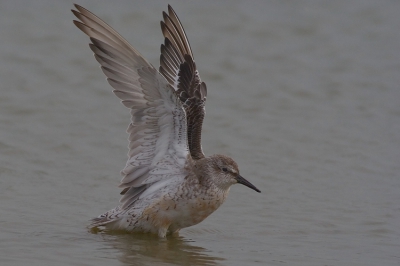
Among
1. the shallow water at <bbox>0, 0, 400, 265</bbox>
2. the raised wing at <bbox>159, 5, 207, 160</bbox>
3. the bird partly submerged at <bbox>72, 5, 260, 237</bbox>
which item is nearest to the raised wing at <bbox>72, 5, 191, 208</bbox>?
the bird partly submerged at <bbox>72, 5, 260, 237</bbox>

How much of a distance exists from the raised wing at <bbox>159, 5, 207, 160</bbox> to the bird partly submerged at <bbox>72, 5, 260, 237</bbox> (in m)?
0.13

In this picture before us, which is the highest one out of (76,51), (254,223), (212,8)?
(212,8)

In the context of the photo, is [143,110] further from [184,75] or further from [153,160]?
[184,75]

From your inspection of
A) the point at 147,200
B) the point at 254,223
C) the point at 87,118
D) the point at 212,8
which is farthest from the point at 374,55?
the point at 147,200

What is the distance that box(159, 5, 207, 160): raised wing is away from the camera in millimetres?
8148

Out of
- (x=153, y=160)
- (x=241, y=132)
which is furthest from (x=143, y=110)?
(x=241, y=132)

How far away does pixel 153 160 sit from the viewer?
767cm

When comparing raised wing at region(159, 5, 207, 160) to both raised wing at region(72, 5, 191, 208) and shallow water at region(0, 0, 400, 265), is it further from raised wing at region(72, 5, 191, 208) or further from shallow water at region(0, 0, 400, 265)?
shallow water at region(0, 0, 400, 265)

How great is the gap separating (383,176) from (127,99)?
3997 mm

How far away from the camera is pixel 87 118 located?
11219 millimetres

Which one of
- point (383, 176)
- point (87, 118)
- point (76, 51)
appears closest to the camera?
point (383, 176)

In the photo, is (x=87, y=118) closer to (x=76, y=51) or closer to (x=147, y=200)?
(x=76, y=51)

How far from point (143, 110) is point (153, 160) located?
1.74 feet

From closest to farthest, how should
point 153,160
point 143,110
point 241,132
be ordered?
point 143,110 → point 153,160 → point 241,132
